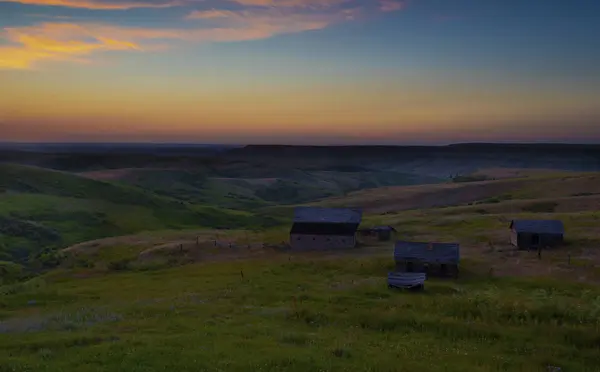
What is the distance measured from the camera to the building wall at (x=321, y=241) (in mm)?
78438

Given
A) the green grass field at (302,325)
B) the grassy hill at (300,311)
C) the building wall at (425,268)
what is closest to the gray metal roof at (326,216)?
the grassy hill at (300,311)

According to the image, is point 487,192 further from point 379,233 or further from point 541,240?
point 541,240

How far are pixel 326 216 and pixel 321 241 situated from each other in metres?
4.77

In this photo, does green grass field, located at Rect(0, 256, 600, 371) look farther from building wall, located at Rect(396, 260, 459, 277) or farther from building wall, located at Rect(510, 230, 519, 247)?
building wall, located at Rect(510, 230, 519, 247)

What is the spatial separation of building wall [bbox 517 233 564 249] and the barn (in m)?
22.8

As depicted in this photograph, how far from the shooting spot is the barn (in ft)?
258

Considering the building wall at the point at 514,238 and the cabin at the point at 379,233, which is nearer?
the building wall at the point at 514,238

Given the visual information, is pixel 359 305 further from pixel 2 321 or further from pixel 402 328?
pixel 2 321

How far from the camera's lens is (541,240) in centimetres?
7125

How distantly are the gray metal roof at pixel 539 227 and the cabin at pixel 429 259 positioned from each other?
56.8 feet

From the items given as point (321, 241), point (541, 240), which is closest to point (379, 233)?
point (321, 241)

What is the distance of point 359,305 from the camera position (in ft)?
133

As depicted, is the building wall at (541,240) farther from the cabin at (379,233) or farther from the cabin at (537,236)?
the cabin at (379,233)


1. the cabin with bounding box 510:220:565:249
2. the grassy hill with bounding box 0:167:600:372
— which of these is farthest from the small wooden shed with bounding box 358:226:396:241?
the cabin with bounding box 510:220:565:249
